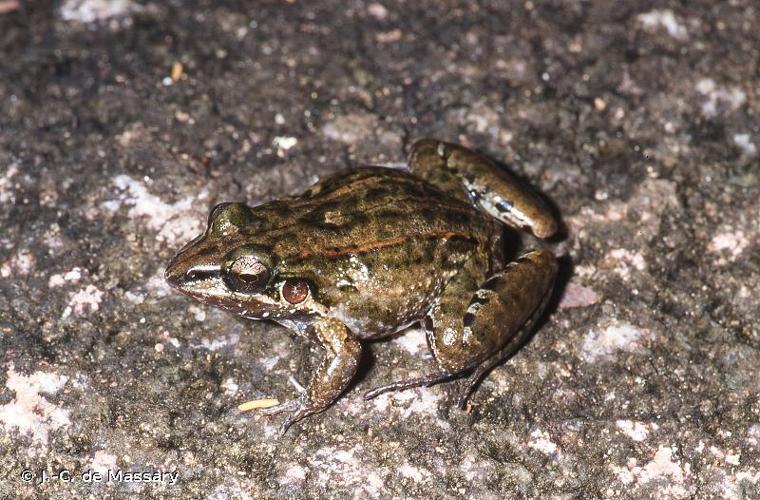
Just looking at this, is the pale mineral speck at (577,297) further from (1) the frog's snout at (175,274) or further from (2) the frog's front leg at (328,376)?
(1) the frog's snout at (175,274)

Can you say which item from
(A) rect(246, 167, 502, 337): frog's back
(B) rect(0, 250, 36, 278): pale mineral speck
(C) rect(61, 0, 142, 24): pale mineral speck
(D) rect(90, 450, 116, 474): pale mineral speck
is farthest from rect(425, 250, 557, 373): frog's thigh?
(C) rect(61, 0, 142, 24): pale mineral speck

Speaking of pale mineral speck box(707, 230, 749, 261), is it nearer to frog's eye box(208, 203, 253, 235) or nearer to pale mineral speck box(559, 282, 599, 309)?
pale mineral speck box(559, 282, 599, 309)

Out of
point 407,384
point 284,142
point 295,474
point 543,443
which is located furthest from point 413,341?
point 284,142

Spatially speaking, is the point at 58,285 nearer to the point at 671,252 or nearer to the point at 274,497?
the point at 274,497

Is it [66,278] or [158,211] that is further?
[158,211]

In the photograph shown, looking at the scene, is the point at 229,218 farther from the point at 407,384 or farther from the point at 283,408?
the point at 407,384

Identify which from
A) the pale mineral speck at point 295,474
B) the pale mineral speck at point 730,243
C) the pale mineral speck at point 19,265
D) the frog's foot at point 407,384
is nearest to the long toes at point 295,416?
the pale mineral speck at point 295,474
